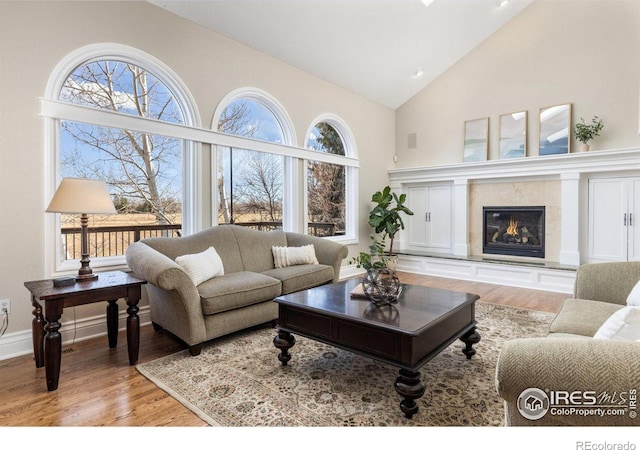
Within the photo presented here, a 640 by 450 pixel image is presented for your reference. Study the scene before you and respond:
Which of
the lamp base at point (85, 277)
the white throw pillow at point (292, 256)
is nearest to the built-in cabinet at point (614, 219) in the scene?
the white throw pillow at point (292, 256)

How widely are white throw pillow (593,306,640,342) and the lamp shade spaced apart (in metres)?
3.02

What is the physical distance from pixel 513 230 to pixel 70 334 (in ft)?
19.8

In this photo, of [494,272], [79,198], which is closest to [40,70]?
[79,198]

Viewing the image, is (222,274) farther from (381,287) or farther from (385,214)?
(385,214)

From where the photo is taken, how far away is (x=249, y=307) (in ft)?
9.94

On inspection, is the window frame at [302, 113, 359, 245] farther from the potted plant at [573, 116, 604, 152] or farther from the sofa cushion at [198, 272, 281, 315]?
the potted plant at [573, 116, 604, 152]

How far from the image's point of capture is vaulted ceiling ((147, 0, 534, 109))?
387cm

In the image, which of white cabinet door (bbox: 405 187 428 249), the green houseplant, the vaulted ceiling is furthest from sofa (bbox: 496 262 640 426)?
white cabinet door (bbox: 405 187 428 249)

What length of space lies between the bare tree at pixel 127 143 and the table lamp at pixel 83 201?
31.7 inches
